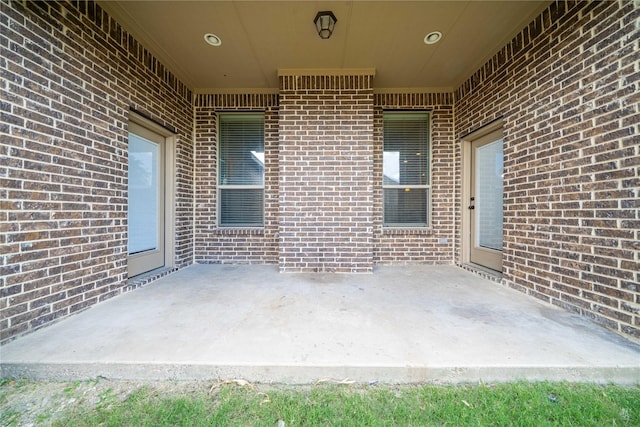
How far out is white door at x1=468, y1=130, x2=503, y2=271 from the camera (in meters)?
3.37

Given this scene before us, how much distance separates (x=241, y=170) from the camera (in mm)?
4340

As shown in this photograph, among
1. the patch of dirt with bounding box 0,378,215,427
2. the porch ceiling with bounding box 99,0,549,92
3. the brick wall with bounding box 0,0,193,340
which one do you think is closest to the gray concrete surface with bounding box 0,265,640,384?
the patch of dirt with bounding box 0,378,215,427

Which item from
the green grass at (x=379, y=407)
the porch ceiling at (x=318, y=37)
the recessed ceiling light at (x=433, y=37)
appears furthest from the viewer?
A: the recessed ceiling light at (x=433, y=37)

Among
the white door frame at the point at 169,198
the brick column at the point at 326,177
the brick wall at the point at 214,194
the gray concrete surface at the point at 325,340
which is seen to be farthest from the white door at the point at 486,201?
the white door frame at the point at 169,198

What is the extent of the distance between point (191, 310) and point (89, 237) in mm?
1225

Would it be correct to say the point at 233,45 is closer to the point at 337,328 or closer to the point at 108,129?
the point at 108,129

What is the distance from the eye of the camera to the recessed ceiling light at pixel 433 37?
9.48 ft

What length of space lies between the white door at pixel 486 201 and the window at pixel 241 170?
3.38 metres

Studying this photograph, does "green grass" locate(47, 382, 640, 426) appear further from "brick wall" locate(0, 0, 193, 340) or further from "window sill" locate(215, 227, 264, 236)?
"window sill" locate(215, 227, 264, 236)

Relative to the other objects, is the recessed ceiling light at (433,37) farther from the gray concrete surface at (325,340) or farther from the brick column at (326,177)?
the gray concrete surface at (325,340)

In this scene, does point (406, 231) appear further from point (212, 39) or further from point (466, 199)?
point (212, 39)

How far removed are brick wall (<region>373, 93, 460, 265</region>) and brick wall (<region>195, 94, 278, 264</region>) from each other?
171 cm

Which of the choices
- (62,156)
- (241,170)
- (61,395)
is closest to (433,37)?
(241,170)

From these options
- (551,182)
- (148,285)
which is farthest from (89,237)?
(551,182)
